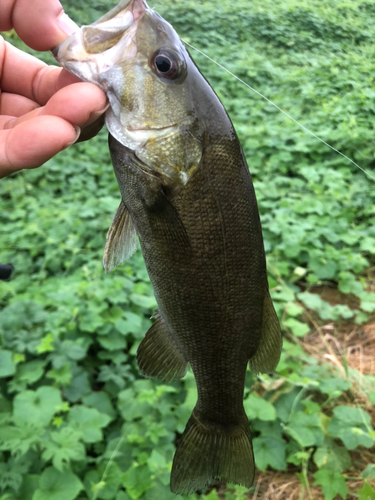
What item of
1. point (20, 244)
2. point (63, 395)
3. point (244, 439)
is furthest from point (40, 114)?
point (20, 244)

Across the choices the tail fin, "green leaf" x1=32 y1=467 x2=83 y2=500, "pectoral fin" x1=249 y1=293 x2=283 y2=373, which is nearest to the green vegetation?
"green leaf" x1=32 y1=467 x2=83 y2=500

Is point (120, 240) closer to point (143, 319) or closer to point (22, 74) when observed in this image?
point (22, 74)

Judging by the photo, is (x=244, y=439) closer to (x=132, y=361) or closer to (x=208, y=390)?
(x=208, y=390)

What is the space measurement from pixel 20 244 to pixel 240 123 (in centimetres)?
330

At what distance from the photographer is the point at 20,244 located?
3158 mm

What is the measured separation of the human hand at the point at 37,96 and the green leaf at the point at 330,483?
1.99 meters

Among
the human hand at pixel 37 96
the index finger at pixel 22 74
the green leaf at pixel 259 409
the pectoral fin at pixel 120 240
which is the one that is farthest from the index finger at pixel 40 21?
the green leaf at pixel 259 409

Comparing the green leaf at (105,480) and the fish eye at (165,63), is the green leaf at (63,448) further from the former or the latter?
the fish eye at (165,63)

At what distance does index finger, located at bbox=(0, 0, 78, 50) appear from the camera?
3.59 feet

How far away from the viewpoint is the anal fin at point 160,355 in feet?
4.44

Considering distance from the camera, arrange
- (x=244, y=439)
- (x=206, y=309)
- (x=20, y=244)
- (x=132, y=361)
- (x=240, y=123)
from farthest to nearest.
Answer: (x=240, y=123)
(x=20, y=244)
(x=132, y=361)
(x=244, y=439)
(x=206, y=309)

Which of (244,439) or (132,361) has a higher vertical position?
(244,439)

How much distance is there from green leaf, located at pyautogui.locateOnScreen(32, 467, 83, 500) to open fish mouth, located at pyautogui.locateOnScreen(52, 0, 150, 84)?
1610 millimetres

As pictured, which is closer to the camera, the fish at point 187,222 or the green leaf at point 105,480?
the fish at point 187,222
